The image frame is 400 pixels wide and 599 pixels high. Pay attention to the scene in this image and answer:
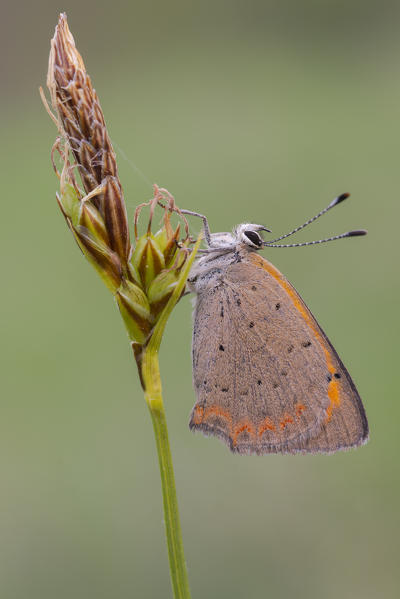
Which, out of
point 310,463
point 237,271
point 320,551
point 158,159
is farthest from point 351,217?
point 237,271

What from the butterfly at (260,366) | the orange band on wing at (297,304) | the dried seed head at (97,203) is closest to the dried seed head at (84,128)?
the dried seed head at (97,203)

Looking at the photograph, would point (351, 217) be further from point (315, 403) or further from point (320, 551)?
point (315, 403)

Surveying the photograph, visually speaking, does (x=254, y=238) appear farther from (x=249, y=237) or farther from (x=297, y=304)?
(x=297, y=304)

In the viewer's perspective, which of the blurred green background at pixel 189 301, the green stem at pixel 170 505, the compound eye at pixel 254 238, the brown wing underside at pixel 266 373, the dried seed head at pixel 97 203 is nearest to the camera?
the green stem at pixel 170 505

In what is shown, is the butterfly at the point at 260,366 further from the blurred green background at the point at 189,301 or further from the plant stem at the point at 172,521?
the plant stem at the point at 172,521

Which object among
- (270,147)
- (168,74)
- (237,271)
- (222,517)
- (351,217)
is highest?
(168,74)

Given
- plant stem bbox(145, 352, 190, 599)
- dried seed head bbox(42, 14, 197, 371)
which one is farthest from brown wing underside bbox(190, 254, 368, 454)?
plant stem bbox(145, 352, 190, 599)
